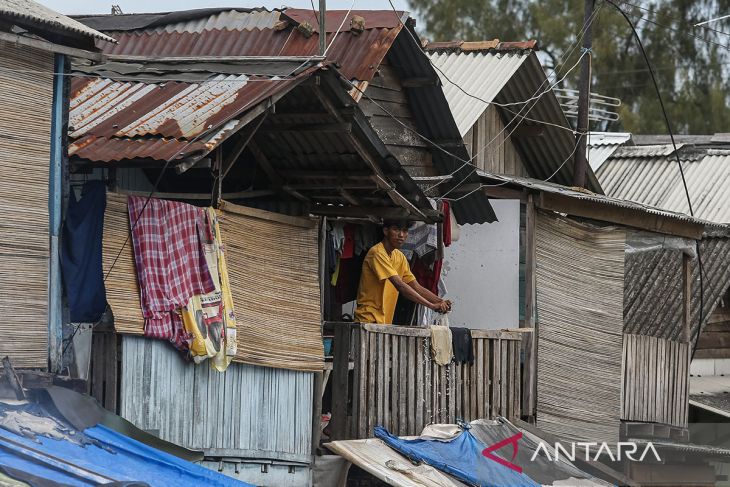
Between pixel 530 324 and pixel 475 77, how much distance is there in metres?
3.72

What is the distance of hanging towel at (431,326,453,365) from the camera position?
1275cm

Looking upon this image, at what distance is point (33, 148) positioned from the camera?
29.7 feet

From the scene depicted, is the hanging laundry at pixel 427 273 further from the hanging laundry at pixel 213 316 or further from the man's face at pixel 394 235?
the hanging laundry at pixel 213 316

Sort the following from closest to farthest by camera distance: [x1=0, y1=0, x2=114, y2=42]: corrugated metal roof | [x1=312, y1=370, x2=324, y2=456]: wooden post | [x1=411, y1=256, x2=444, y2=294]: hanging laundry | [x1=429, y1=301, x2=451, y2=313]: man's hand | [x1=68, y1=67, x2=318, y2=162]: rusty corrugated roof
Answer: [x1=0, y1=0, x2=114, y2=42]: corrugated metal roof < [x1=68, y1=67, x2=318, y2=162]: rusty corrugated roof < [x1=312, y1=370, x2=324, y2=456]: wooden post < [x1=429, y1=301, x2=451, y2=313]: man's hand < [x1=411, y1=256, x2=444, y2=294]: hanging laundry

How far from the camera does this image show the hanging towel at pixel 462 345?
13062 mm

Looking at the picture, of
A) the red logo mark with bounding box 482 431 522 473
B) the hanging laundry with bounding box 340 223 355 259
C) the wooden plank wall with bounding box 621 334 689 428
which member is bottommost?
the red logo mark with bounding box 482 431 522 473

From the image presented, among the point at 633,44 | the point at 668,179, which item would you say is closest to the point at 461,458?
the point at 668,179

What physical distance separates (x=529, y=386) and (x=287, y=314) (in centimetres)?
415

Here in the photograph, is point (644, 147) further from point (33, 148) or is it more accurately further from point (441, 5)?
point (33, 148)

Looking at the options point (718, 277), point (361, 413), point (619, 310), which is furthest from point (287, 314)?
point (718, 277)

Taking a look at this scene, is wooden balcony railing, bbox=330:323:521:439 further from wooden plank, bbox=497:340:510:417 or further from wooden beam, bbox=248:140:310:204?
wooden beam, bbox=248:140:310:204

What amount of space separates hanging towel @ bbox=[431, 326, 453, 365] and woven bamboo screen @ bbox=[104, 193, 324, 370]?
57.1 inches

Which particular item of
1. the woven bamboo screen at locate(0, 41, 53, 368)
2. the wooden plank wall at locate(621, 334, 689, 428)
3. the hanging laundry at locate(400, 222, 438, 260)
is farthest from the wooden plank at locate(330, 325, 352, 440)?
the wooden plank wall at locate(621, 334, 689, 428)

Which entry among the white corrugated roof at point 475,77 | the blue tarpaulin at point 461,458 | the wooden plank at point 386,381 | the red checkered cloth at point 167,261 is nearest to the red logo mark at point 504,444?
the blue tarpaulin at point 461,458
